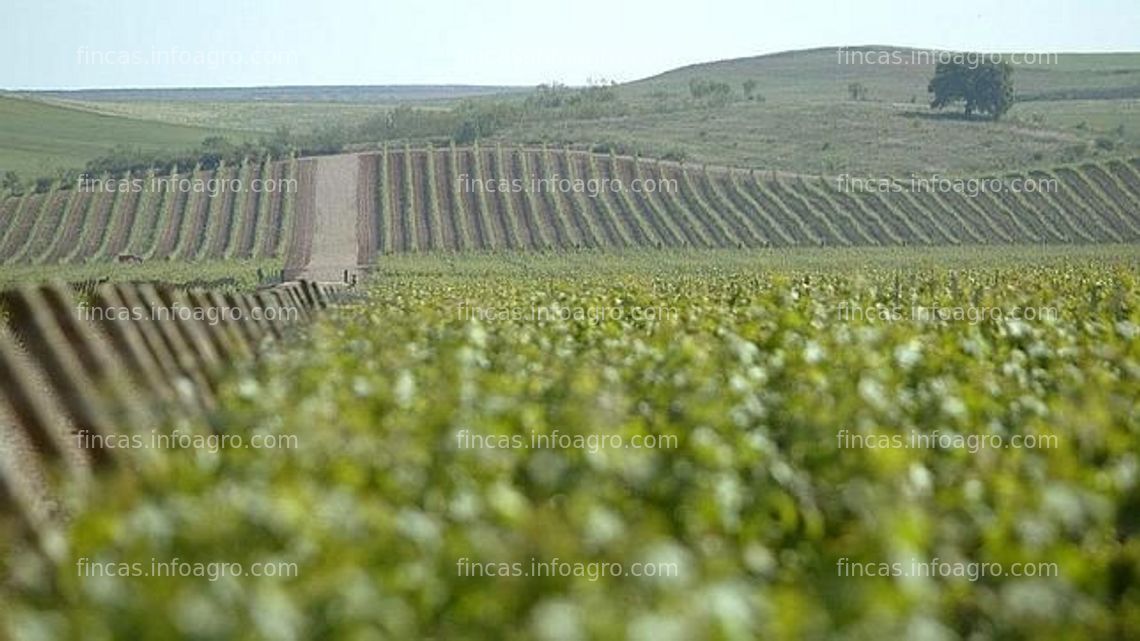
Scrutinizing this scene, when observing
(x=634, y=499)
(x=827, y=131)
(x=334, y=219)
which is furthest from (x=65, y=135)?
(x=634, y=499)

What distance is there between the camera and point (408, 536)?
4586 millimetres

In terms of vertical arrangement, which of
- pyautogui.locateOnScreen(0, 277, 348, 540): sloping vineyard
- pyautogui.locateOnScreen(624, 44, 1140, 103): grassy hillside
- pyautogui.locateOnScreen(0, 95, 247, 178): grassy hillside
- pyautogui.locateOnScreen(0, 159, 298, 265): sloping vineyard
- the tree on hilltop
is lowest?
pyautogui.locateOnScreen(624, 44, 1140, 103): grassy hillside

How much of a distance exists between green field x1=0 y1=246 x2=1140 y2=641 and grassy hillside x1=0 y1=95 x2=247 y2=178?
319 ft

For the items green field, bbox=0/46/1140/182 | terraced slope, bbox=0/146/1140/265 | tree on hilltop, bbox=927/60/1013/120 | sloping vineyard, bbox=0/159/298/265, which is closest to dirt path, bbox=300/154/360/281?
terraced slope, bbox=0/146/1140/265

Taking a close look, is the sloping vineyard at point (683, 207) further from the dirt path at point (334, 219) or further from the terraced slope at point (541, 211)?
the dirt path at point (334, 219)

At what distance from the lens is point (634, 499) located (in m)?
6.23

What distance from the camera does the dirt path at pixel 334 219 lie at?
65.2m

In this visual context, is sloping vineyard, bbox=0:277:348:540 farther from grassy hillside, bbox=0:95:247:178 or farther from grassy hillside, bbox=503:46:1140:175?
grassy hillside, bbox=0:95:247:178

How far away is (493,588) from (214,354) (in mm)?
8481

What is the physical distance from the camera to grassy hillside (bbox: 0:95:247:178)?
377ft

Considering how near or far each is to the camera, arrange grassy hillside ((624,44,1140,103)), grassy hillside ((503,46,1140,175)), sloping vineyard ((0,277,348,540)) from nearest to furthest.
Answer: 1. sloping vineyard ((0,277,348,540))
2. grassy hillside ((503,46,1140,175))
3. grassy hillside ((624,44,1140,103))

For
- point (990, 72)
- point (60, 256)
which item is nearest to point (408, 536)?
point (60, 256)

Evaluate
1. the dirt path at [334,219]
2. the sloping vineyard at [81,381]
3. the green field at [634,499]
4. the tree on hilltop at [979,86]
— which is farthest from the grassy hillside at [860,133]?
the green field at [634,499]

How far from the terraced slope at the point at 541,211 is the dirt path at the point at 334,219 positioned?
0.70 feet
